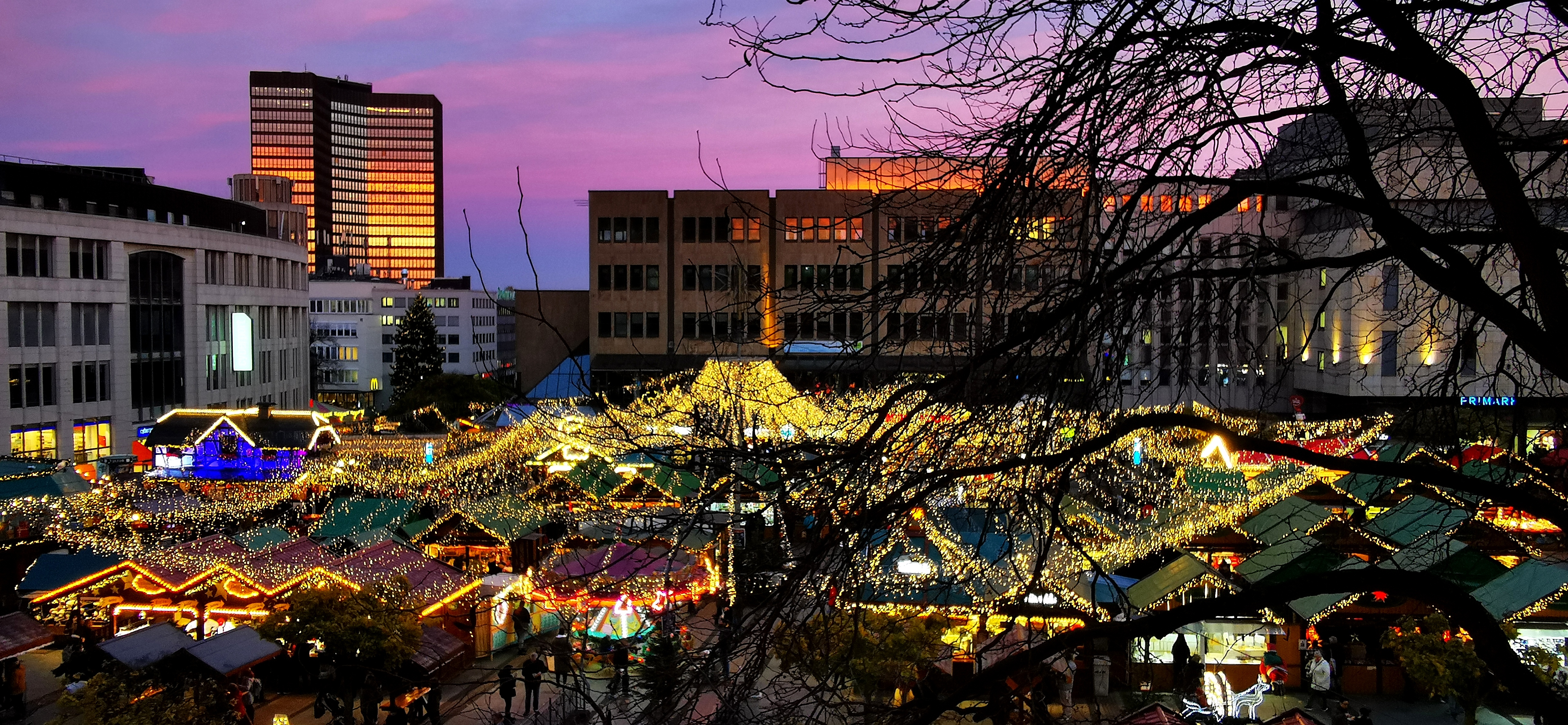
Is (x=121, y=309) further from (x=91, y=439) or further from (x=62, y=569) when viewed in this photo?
(x=62, y=569)

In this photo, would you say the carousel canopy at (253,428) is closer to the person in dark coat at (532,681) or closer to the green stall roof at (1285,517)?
the person in dark coat at (532,681)

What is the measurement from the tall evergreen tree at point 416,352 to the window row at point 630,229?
27.8 meters

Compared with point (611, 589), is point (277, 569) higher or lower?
lower

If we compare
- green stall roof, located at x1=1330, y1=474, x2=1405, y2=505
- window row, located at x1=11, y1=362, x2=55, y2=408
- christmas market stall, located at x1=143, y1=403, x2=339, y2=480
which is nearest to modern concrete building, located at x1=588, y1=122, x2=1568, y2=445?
green stall roof, located at x1=1330, y1=474, x2=1405, y2=505

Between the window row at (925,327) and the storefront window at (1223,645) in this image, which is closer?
the window row at (925,327)

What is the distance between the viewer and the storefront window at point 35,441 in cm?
4241

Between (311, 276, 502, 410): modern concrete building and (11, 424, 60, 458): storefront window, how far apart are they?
165 ft

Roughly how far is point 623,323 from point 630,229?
443 cm

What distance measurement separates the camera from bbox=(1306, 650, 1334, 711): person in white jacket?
15539 millimetres

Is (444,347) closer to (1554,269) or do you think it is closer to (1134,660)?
(1134,660)

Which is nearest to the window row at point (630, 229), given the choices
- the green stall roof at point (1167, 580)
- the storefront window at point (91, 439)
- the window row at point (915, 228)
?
the storefront window at point (91, 439)

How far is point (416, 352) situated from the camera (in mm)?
76062

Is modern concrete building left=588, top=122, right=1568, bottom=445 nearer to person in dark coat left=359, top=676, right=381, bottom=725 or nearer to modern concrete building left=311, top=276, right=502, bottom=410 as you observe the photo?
person in dark coat left=359, top=676, right=381, bottom=725

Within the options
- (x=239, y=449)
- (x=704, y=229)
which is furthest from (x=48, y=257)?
(x=704, y=229)
